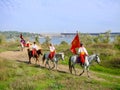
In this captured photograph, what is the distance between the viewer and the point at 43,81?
68.2 ft

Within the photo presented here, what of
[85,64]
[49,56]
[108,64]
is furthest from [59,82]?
[108,64]

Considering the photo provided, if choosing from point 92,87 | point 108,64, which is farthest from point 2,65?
point 108,64

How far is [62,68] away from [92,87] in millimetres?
8091

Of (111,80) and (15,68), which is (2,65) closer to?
(15,68)

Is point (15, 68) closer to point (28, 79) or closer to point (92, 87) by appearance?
point (28, 79)

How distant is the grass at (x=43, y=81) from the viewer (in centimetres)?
1927

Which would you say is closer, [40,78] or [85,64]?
[40,78]

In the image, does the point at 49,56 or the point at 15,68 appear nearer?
the point at 15,68

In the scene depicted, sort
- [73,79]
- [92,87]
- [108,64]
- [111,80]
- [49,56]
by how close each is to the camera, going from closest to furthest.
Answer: [92,87] → [73,79] → [111,80] → [49,56] → [108,64]

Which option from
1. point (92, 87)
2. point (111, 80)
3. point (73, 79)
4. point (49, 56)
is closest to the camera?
point (92, 87)

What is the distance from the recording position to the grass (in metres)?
19.3

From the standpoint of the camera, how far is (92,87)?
19469 mm

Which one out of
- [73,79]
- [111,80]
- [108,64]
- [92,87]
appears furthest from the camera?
[108,64]

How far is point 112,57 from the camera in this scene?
1261 inches
